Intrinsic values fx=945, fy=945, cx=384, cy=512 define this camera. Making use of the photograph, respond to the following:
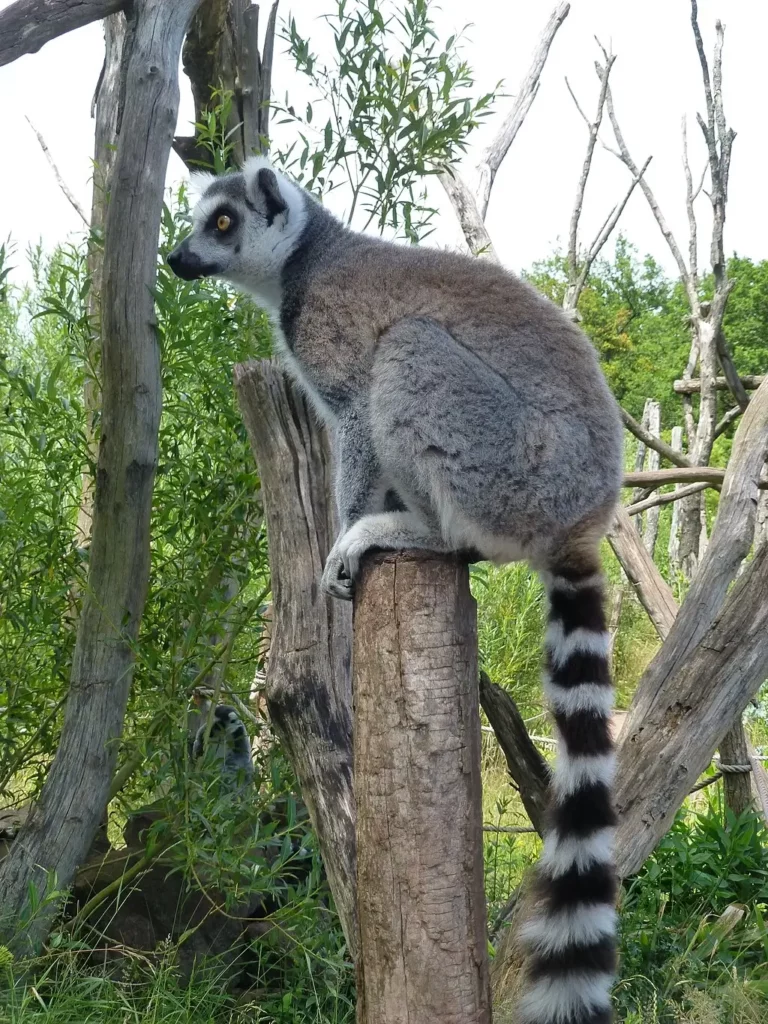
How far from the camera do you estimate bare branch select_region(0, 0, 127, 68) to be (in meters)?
2.88

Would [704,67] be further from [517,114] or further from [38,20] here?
[38,20]

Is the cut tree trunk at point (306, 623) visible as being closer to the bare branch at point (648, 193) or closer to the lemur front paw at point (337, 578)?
the lemur front paw at point (337, 578)

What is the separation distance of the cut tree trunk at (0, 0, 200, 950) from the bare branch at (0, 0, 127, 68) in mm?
243

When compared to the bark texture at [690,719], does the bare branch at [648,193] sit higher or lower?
higher

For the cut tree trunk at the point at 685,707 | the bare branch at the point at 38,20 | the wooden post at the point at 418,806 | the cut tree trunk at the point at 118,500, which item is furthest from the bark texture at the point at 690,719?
the bare branch at the point at 38,20

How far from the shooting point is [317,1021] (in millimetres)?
3406

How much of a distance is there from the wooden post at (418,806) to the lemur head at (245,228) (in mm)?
1532

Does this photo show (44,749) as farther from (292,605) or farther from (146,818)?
(292,605)

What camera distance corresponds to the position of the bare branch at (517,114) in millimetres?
6123

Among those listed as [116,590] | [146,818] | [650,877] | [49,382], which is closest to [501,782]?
[650,877]

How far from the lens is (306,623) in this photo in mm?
3027

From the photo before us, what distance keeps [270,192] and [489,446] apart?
4.45 feet

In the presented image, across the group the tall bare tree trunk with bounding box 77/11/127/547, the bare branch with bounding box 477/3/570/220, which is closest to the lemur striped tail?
the tall bare tree trunk with bounding box 77/11/127/547

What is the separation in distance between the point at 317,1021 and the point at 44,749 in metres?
1.63
